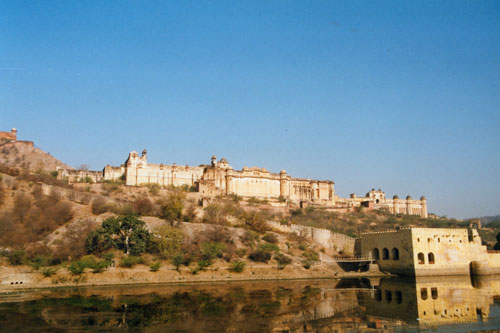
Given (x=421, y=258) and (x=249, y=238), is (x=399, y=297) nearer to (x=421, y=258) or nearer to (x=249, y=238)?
(x=421, y=258)

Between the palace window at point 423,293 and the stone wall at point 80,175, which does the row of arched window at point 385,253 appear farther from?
the stone wall at point 80,175

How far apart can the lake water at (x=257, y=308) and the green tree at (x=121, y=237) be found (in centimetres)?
536

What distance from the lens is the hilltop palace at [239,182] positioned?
65.3 metres

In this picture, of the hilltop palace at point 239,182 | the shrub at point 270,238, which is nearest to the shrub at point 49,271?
the shrub at point 270,238

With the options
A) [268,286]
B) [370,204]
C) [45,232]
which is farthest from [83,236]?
[370,204]

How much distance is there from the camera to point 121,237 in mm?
36406

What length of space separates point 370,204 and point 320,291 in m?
47.5

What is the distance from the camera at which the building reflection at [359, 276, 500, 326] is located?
19719mm

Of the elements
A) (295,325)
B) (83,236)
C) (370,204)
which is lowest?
(295,325)

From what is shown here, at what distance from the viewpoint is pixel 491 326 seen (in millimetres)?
17281

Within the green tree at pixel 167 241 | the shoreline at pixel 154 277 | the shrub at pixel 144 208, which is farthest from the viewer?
the shrub at pixel 144 208

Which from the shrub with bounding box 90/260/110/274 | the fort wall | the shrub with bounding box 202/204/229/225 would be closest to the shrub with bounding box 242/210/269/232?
the shrub with bounding box 202/204/229/225

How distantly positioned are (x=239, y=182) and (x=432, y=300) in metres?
50.0

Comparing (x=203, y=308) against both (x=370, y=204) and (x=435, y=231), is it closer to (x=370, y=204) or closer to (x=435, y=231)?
(x=435, y=231)
